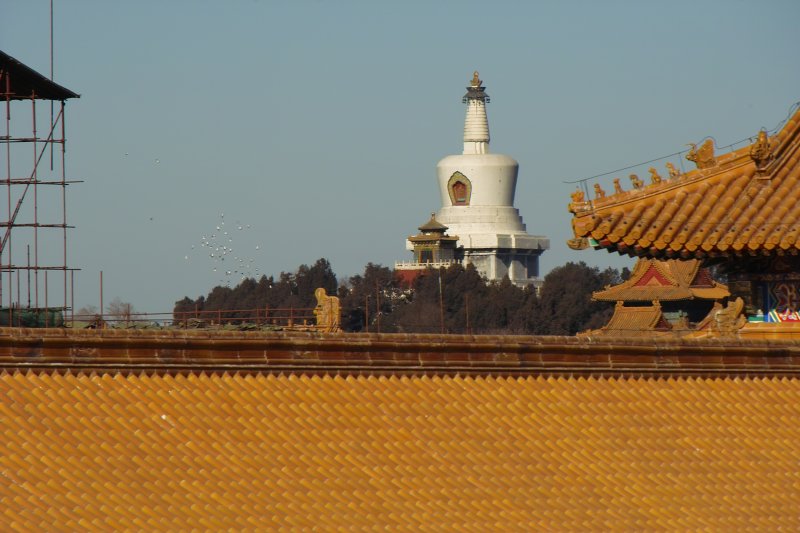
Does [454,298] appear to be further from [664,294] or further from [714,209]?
[714,209]

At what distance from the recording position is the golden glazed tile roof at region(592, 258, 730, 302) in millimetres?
69938

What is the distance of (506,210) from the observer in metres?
129

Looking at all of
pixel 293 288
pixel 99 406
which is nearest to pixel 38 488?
pixel 99 406

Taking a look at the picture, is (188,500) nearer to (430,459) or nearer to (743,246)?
(430,459)

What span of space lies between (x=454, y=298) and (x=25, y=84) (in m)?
72.5

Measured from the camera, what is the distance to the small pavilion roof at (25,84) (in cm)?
2841

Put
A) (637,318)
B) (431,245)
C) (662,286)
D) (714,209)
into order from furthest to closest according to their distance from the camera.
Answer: (431,245) → (662,286) → (637,318) → (714,209)

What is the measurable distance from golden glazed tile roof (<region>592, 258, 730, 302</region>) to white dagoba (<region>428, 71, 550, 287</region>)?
174 feet

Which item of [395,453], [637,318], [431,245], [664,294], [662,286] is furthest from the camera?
[431,245]

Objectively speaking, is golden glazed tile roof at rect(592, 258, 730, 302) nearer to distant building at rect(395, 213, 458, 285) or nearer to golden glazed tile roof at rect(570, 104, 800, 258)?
distant building at rect(395, 213, 458, 285)

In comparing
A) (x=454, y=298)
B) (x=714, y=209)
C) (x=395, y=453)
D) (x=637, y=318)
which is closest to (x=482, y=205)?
(x=454, y=298)

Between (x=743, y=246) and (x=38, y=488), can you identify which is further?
(x=743, y=246)

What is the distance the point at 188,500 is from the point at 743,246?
6814 mm

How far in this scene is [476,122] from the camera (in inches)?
5143
